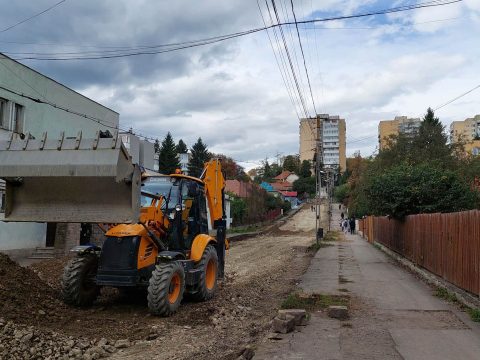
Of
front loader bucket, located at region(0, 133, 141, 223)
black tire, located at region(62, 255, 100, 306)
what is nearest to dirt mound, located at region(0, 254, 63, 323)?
black tire, located at region(62, 255, 100, 306)

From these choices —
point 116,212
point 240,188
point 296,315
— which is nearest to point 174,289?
point 116,212

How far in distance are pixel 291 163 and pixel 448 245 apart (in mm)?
143272

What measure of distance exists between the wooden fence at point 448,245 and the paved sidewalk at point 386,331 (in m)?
0.81

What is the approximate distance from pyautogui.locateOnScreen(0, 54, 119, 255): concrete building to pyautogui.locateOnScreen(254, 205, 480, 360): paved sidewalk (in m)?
12.7

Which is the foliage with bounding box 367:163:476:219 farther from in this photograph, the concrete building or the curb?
the concrete building

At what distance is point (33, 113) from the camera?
2064 cm

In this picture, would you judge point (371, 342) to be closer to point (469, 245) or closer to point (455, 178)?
point (469, 245)

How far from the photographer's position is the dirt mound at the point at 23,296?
772 cm

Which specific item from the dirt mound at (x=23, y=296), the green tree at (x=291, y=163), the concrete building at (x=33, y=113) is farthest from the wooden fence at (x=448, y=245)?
the green tree at (x=291, y=163)

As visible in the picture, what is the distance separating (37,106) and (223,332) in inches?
632

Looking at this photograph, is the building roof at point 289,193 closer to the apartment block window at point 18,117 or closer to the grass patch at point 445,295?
the apartment block window at point 18,117

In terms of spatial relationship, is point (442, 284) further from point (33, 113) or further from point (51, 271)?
point (33, 113)

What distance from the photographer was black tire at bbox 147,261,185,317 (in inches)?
349

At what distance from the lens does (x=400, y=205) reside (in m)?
21.2
